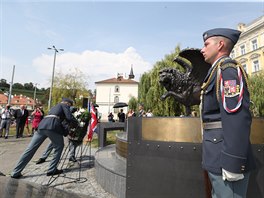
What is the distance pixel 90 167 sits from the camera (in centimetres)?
561

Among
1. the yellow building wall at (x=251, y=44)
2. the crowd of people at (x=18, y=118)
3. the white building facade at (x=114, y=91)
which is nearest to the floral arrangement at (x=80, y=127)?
the crowd of people at (x=18, y=118)

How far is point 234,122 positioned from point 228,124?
41mm

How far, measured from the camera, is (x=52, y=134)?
4.68 metres

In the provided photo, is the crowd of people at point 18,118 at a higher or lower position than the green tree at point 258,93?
lower

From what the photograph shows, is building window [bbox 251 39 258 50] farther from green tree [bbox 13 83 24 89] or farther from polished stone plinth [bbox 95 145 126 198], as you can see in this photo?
green tree [bbox 13 83 24 89]

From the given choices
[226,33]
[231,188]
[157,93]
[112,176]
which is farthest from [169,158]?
[157,93]

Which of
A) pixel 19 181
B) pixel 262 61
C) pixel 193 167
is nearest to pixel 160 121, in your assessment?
pixel 193 167

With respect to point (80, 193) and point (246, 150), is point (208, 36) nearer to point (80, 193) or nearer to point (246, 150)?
point (246, 150)

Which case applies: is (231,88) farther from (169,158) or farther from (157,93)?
(157,93)

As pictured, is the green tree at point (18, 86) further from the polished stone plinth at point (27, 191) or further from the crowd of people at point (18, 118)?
the polished stone plinth at point (27, 191)

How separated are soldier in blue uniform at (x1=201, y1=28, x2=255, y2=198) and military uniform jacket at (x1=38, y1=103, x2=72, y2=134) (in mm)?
3675

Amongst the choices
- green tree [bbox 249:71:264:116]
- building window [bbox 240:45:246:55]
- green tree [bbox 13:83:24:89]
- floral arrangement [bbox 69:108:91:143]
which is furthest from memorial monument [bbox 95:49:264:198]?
green tree [bbox 13:83:24:89]

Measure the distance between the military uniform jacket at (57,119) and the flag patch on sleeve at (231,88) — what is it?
155 inches

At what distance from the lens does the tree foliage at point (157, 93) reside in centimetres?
1916
